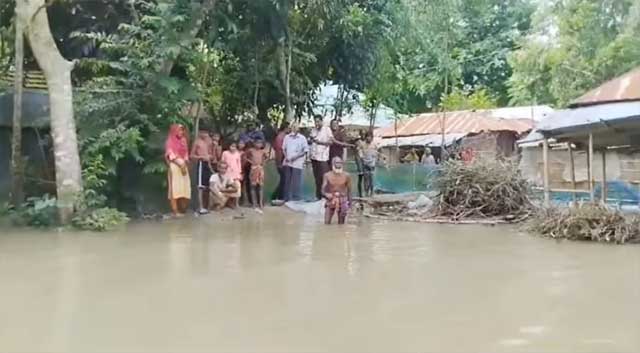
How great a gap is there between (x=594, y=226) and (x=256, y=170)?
5.88 meters

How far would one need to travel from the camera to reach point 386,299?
18.7 feet

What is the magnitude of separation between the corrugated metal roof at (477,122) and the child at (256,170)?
489 inches

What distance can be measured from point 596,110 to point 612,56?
36.3 feet

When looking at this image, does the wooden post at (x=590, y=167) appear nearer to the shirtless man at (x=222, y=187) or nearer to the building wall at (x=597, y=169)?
the building wall at (x=597, y=169)

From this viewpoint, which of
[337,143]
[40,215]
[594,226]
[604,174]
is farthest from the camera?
[337,143]

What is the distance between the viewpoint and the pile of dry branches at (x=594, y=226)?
938 centimetres

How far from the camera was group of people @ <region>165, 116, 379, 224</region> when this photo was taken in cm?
1162

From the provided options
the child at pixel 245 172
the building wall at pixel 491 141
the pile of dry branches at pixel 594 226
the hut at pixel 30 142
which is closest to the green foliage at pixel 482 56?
the building wall at pixel 491 141

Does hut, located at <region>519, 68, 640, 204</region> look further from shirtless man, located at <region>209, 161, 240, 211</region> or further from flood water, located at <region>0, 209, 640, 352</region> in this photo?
shirtless man, located at <region>209, 161, 240, 211</region>

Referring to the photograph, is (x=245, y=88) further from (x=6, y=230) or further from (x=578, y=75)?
(x=578, y=75)

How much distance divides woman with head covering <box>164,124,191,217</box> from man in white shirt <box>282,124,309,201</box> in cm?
212

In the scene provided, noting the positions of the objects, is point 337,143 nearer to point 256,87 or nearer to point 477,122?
point 256,87

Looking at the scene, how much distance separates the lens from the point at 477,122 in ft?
81.8

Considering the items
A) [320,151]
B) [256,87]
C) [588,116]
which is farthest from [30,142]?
[588,116]
